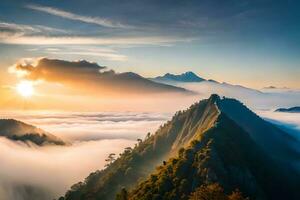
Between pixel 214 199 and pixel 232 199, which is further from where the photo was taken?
pixel 214 199

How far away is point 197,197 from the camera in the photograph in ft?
581

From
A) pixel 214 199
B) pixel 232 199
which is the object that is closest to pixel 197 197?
pixel 214 199

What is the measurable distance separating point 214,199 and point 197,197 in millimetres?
6407

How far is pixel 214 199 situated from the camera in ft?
573

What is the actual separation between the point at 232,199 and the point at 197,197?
17.5m

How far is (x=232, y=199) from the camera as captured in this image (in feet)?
536

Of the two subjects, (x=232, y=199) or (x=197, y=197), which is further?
(x=197, y=197)

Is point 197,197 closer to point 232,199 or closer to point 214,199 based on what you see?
point 214,199

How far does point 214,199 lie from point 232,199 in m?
12.6
